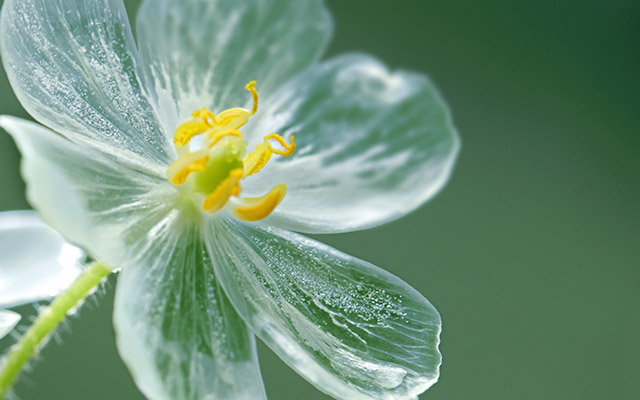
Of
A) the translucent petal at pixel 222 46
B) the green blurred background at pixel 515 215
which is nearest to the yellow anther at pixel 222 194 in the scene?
the translucent petal at pixel 222 46

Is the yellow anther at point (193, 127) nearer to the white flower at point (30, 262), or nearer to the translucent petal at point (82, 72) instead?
the translucent petal at point (82, 72)

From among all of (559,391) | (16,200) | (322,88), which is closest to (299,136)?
(322,88)

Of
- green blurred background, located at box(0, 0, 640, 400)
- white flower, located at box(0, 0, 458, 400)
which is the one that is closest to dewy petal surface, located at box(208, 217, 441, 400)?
white flower, located at box(0, 0, 458, 400)

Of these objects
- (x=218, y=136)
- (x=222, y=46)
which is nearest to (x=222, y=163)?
(x=218, y=136)

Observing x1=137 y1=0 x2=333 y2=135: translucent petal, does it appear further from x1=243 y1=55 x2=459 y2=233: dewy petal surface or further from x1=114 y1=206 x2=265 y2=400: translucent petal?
x1=114 y1=206 x2=265 y2=400: translucent petal

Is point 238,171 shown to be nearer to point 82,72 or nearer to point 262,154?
point 262,154

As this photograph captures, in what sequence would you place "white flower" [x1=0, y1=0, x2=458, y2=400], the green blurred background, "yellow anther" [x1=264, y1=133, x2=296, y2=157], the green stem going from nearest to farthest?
the green stem
"white flower" [x1=0, y1=0, x2=458, y2=400]
"yellow anther" [x1=264, y1=133, x2=296, y2=157]
the green blurred background
